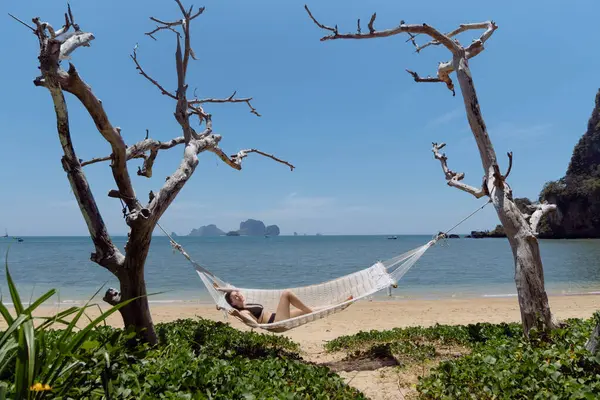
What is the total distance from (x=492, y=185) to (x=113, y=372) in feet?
9.61

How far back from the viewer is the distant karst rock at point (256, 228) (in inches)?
4082

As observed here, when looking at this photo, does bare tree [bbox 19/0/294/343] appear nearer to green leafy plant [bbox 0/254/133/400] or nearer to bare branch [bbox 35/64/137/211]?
bare branch [bbox 35/64/137/211]

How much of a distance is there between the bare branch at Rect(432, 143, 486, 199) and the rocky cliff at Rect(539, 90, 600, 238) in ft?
100

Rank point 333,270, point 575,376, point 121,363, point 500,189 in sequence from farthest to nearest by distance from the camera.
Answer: point 333,270 → point 500,189 → point 575,376 → point 121,363

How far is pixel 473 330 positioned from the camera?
390 cm

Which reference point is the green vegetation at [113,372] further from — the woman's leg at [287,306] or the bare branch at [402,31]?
the bare branch at [402,31]

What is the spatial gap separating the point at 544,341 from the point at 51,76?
3298mm

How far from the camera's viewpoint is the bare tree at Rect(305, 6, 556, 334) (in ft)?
10.1

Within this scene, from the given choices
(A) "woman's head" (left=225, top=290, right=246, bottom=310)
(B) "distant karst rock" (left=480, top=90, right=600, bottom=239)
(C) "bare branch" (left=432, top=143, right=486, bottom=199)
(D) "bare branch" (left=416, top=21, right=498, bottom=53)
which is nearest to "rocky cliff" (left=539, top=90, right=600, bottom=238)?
(B) "distant karst rock" (left=480, top=90, right=600, bottom=239)

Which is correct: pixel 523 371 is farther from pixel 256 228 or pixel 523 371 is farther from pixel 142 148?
pixel 256 228

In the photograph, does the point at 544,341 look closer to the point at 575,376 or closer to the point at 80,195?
the point at 575,376

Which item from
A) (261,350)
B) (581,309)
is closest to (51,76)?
(261,350)

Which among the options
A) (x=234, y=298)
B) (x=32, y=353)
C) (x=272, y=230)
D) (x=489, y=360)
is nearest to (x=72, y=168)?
(x=32, y=353)

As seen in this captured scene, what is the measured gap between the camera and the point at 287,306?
4.10 m
